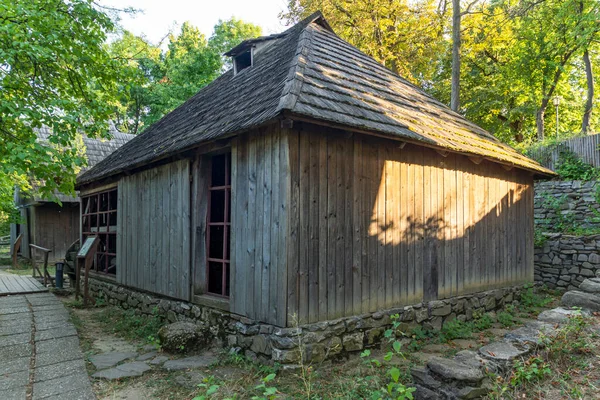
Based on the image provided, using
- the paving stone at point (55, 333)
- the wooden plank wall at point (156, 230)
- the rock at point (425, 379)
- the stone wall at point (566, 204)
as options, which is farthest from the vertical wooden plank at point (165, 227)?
the stone wall at point (566, 204)

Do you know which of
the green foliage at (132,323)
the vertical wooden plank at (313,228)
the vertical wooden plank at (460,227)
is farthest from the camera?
the vertical wooden plank at (460,227)

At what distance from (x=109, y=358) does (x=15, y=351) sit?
1.30 meters

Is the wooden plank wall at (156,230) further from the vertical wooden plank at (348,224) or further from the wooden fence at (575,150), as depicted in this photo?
the wooden fence at (575,150)

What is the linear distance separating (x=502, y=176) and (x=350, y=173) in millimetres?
4168

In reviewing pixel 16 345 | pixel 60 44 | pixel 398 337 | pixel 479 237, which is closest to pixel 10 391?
pixel 16 345

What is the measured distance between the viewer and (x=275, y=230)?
440 cm

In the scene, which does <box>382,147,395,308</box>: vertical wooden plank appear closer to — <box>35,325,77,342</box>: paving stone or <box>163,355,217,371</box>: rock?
<box>163,355,217,371</box>: rock

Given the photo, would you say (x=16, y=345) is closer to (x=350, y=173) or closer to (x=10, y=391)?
(x=10, y=391)

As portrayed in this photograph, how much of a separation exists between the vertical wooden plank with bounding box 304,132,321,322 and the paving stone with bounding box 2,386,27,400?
2899 millimetres

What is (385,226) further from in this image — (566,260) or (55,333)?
(566,260)

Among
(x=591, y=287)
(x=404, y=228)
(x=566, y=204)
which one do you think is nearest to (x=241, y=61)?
(x=404, y=228)

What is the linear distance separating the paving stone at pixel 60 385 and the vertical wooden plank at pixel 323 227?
2.63 metres

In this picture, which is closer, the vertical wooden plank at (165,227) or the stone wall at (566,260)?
the vertical wooden plank at (165,227)

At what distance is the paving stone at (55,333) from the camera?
225 inches
